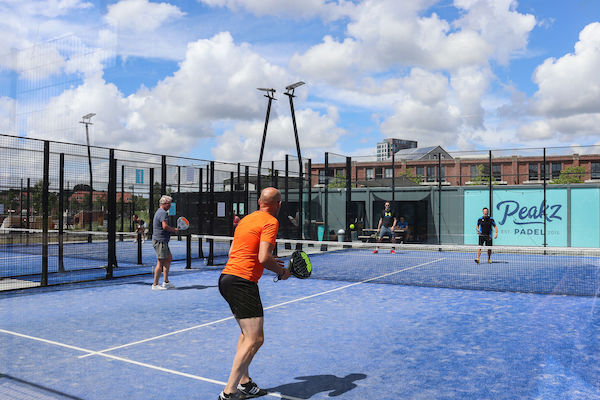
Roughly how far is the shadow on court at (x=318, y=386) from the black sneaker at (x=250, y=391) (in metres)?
0.19

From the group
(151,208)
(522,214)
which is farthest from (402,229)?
(151,208)

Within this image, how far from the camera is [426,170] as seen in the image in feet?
238

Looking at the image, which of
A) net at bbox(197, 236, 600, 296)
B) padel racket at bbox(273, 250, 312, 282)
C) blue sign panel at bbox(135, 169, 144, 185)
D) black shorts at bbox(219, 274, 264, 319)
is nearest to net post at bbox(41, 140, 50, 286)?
net at bbox(197, 236, 600, 296)

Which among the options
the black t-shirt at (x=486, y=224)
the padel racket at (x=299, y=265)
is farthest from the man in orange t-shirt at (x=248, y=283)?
the black t-shirt at (x=486, y=224)

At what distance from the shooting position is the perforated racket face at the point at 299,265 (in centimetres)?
474

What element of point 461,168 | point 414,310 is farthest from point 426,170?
point 414,310

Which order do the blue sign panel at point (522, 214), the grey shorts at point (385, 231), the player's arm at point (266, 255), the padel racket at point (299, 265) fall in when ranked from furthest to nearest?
the blue sign panel at point (522, 214)
the grey shorts at point (385, 231)
the padel racket at point (299, 265)
the player's arm at point (266, 255)

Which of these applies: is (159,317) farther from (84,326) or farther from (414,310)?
(414,310)

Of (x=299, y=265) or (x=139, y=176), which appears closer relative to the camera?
(x=299, y=265)

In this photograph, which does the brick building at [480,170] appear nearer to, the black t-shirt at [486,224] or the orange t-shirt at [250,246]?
the black t-shirt at [486,224]

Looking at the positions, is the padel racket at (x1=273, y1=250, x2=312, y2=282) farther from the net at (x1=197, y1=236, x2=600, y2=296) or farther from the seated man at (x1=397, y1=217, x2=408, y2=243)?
the seated man at (x1=397, y1=217, x2=408, y2=243)

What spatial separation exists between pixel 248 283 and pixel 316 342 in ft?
7.36

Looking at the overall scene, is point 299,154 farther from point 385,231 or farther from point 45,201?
point 45,201

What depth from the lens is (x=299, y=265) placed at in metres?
4.80
